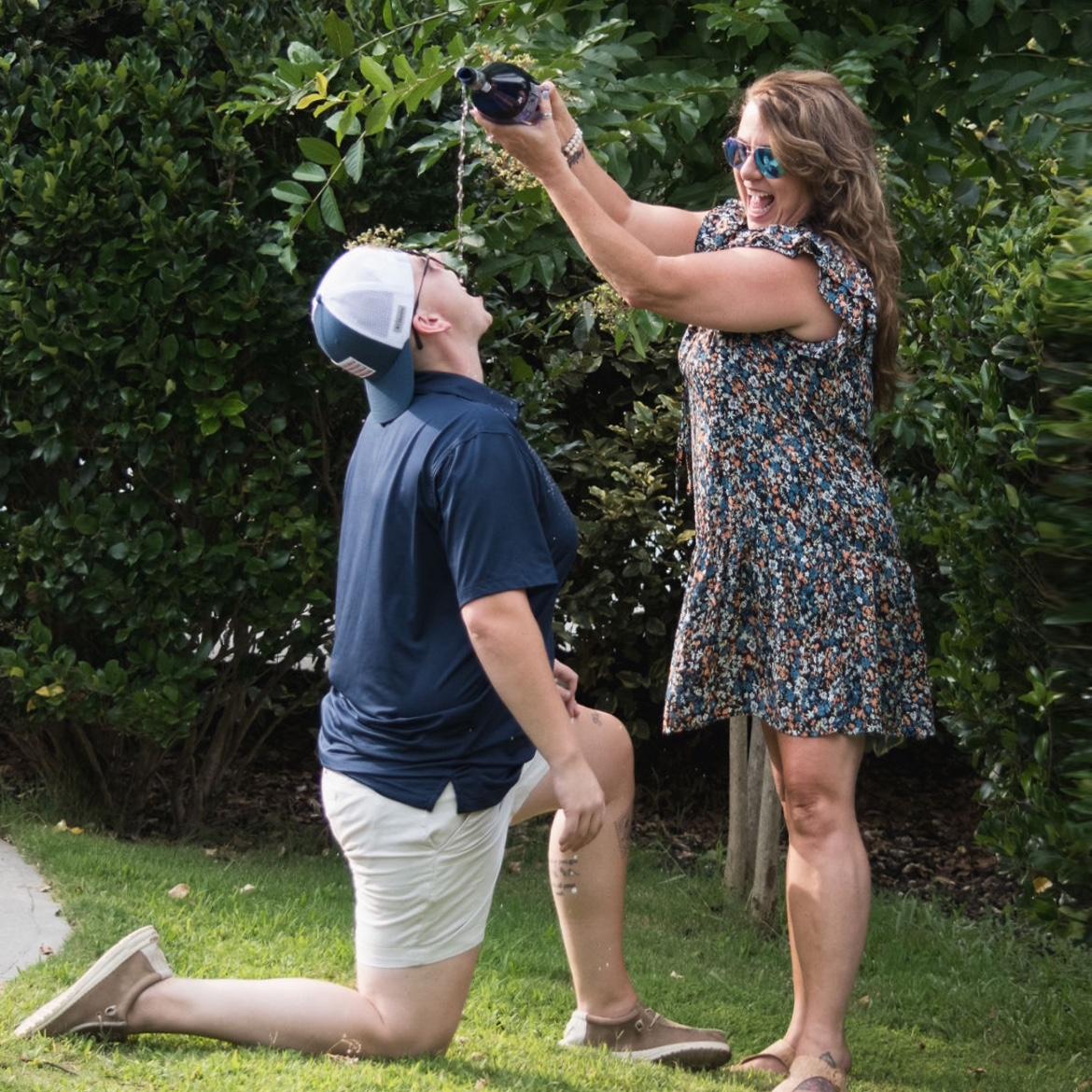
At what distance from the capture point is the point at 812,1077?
3727 mm

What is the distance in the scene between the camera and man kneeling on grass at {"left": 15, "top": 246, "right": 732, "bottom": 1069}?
3451mm

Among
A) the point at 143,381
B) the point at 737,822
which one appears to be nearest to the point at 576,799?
the point at 737,822

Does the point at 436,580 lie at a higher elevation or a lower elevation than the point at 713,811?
higher

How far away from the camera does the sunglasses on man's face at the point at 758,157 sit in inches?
150

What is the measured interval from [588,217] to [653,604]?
3.37 metres

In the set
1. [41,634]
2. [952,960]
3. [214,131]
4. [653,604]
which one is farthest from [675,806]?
[214,131]

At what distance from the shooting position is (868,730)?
3805 millimetres

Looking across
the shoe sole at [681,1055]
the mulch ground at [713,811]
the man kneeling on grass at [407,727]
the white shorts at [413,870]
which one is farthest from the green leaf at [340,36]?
the mulch ground at [713,811]

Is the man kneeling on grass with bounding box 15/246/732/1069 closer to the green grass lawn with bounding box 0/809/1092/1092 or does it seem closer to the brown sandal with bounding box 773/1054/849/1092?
the green grass lawn with bounding box 0/809/1092/1092

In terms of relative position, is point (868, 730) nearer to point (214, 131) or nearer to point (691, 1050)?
point (691, 1050)

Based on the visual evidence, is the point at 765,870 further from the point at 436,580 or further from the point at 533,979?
the point at 436,580

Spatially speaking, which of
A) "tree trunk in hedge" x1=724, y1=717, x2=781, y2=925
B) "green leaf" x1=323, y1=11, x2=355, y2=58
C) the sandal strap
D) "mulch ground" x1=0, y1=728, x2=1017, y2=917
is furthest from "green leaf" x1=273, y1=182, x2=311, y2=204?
"mulch ground" x1=0, y1=728, x2=1017, y2=917

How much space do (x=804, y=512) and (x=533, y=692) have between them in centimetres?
83

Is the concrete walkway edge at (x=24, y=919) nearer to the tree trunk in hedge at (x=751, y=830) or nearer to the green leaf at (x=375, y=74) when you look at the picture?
the tree trunk in hedge at (x=751, y=830)
